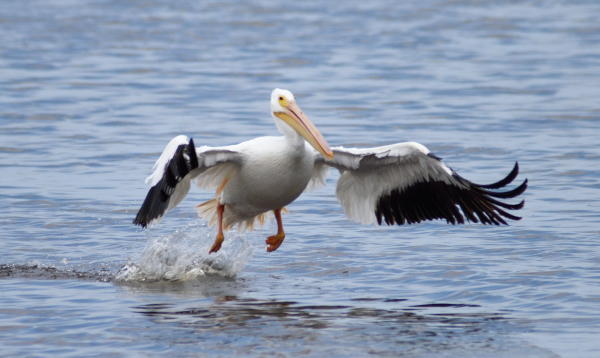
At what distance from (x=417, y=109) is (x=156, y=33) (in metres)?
9.47

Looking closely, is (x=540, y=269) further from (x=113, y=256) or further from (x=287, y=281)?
(x=113, y=256)

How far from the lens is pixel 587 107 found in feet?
53.8

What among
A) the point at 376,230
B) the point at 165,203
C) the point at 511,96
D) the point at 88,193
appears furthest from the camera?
the point at 511,96

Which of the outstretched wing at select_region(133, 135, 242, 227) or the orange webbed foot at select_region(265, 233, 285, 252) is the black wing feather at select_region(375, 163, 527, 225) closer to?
the orange webbed foot at select_region(265, 233, 285, 252)

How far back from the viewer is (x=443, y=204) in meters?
8.91

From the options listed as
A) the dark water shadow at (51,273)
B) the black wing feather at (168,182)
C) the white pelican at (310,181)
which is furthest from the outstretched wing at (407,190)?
the dark water shadow at (51,273)

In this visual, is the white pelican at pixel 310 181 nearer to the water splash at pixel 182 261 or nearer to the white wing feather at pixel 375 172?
the white wing feather at pixel 375 172

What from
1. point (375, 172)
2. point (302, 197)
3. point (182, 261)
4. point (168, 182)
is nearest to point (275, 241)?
point (182, 261)

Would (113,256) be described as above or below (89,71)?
below

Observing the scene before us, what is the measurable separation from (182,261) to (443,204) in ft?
6.64

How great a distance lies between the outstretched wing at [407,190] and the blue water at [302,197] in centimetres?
41

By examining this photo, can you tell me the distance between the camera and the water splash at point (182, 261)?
912 centimetres

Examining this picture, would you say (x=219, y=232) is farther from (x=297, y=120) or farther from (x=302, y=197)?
(x=302, y=197)

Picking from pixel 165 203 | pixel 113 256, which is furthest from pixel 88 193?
pixel 165 203
